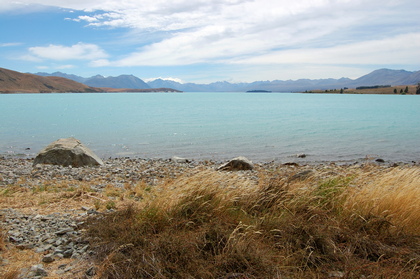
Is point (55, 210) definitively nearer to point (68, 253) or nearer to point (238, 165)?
point (68, 253)

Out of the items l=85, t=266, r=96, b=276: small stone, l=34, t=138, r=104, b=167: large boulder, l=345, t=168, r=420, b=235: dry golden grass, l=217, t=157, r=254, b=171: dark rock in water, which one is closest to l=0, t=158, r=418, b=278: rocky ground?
l=85, t=266, r=96, b=276: small stone

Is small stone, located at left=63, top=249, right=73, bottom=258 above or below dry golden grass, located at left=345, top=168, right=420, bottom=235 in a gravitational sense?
below

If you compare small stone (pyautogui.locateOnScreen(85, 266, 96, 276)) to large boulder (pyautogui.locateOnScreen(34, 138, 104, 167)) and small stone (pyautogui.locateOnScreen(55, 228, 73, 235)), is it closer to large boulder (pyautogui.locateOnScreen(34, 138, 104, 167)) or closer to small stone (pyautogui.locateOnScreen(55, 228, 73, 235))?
small stone (pyautogui.locateOnScreen(55, 228, 73, 235))

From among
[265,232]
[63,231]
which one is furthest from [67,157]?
[265,232]

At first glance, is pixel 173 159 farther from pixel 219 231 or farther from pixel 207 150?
pixel 219 231

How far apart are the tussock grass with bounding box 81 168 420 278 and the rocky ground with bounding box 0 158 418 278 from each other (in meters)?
0.51

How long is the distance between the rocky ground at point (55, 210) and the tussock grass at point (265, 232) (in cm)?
51

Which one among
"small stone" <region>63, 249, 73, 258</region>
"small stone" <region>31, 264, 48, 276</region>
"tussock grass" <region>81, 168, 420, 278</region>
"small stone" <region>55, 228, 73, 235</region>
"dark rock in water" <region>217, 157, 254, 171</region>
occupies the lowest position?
"dark rock in water" <region>217, 157, 254, 171</region>

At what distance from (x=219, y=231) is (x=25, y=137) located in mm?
33655

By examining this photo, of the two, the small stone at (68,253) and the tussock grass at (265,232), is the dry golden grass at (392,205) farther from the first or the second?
the small stone at (68,253)

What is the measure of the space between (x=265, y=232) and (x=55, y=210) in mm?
6139

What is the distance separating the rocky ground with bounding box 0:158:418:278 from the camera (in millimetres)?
5328

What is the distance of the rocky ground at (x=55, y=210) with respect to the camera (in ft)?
17.5

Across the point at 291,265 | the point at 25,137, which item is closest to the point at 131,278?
the point at 291,265
